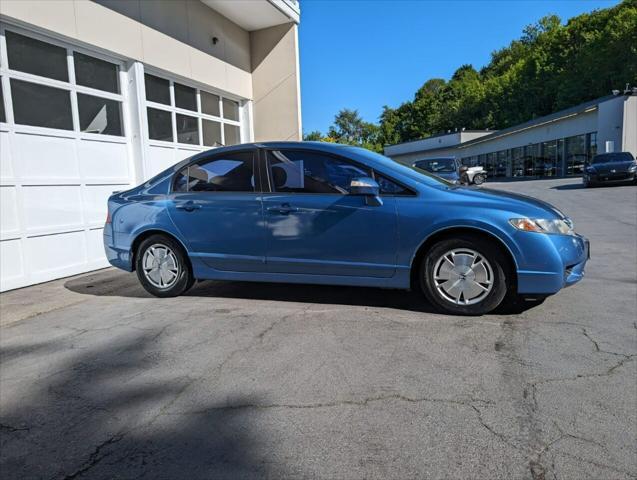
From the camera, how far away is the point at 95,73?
7.87m

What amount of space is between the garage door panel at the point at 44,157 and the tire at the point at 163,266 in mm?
2508

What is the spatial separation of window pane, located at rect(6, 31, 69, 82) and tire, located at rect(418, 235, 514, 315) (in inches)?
240

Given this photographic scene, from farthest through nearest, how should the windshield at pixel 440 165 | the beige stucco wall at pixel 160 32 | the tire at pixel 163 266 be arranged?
the windshield at pixel 440 165, the beige stucco wall at pixel 160 32, the tire at pixel 163 266

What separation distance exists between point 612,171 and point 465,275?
1865cm

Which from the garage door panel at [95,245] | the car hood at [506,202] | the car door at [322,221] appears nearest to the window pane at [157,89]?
the garage door panel at [95,245]

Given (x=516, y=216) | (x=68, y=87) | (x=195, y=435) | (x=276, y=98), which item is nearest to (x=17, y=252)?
(x=68, y=87)

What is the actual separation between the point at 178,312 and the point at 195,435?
2376 millimetres

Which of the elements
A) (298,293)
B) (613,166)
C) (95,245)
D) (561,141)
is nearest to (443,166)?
(613,166)

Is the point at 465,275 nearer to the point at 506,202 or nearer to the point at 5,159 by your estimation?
the point at 506,202

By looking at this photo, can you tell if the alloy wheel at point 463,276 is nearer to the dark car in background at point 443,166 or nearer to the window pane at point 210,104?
the window pane at point 210,104

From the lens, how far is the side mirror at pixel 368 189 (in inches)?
167

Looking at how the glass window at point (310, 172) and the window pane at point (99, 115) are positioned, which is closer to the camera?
the glass window at point (310, 172)

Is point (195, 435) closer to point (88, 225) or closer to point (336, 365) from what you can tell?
point (336, 365)

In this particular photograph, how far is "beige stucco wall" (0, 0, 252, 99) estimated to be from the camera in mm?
6906
